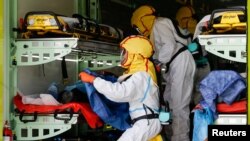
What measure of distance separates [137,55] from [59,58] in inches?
34.4

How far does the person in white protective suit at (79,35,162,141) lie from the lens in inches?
176

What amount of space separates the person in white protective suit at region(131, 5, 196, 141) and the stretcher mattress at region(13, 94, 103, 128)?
1.10 metres

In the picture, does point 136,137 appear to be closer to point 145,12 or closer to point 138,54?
point 138,54

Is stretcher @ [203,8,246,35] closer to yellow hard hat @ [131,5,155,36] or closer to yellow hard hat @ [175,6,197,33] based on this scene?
yellow hard hat @ [131,5,155,36]

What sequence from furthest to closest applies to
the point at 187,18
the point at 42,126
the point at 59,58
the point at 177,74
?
the point at 187,18 → the point at 177,74 → the point at 59,58 → the point at 42,126

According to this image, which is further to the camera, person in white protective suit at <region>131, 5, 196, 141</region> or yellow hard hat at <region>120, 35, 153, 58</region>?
person in white protective suit at <region>131, 5, 196, 141</region>

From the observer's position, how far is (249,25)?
3.54 m

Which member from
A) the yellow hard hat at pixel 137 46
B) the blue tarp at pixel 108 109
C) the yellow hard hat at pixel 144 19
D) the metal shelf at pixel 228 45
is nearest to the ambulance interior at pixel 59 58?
the metal shelf at pixel 228 45

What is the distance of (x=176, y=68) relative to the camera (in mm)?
5590

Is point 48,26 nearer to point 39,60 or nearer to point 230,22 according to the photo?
point 39,60

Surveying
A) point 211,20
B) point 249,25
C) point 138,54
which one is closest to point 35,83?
point 138,54

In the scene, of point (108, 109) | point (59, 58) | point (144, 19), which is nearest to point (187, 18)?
point (144, 19)

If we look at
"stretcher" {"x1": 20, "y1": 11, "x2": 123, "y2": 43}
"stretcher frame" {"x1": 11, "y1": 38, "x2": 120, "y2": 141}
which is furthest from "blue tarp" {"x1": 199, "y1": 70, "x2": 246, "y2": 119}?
"stretcher" {"x1": 20, "y1": 11, "x2": 123, "y2": 43}

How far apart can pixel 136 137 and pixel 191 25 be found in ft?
9.20
